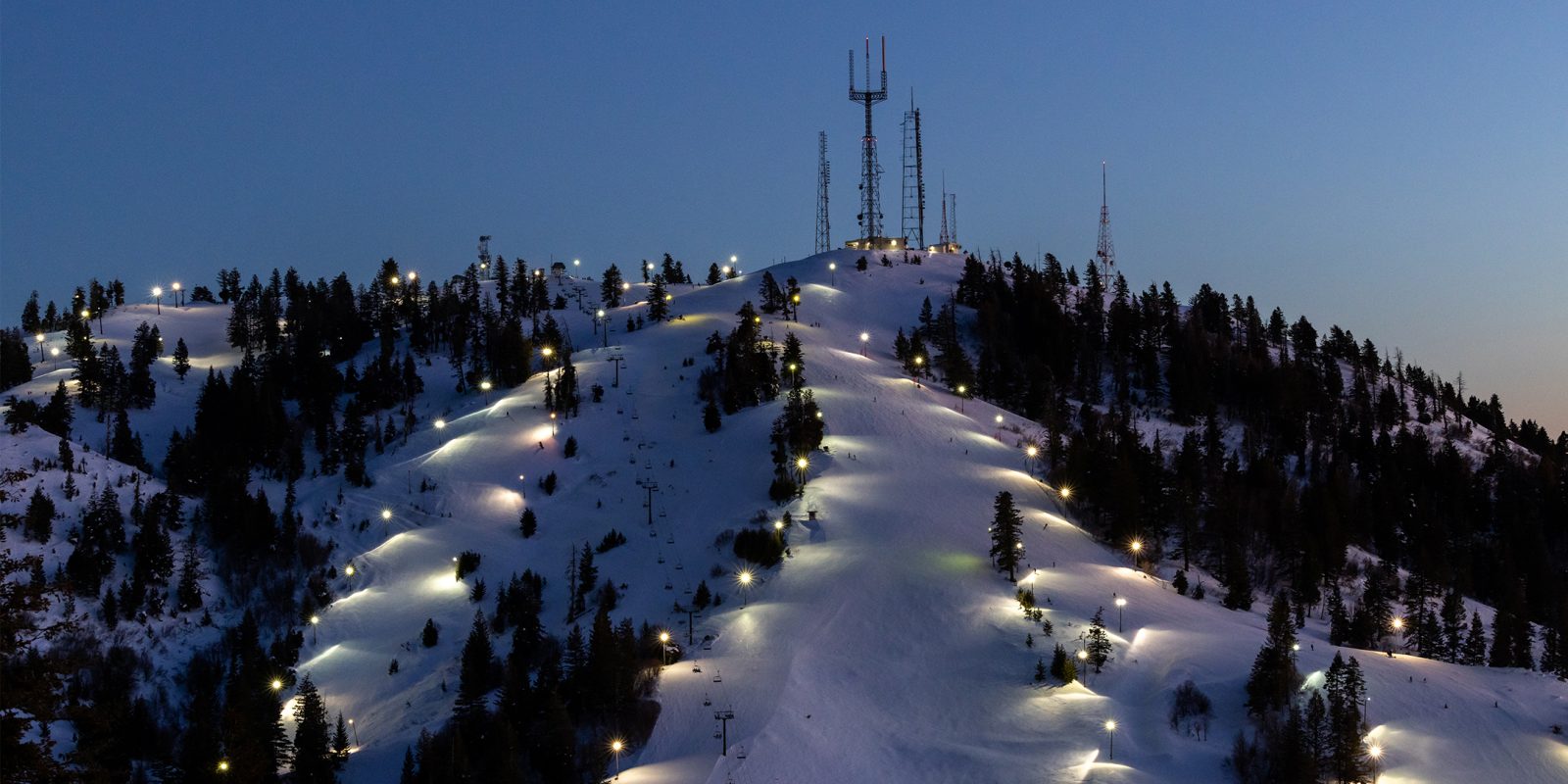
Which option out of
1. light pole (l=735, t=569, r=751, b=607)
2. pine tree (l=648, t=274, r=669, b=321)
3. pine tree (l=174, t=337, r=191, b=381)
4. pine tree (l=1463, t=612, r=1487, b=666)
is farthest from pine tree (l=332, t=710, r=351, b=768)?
pine tree (l=174, t=337, r=191, b=381)

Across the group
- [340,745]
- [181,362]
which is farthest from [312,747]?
[181,362]

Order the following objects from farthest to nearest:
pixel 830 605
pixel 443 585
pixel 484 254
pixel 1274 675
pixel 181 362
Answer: pixel 484 254, pixel 181 362, pixel 443 585, pixel 830 605, pixel 1274 675

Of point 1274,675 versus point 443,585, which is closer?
point 1274,675

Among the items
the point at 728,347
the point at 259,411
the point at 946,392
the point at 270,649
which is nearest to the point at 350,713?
the point at 270,649

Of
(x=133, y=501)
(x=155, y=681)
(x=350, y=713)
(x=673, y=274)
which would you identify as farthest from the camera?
(x=673, y=274)

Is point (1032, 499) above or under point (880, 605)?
above

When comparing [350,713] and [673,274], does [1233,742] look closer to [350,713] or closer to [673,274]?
[350,713]

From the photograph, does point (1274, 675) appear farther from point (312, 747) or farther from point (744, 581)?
point (312, 747)

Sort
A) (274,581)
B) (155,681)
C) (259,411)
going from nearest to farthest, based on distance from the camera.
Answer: (155,681)
(274,581)
(259,411)
